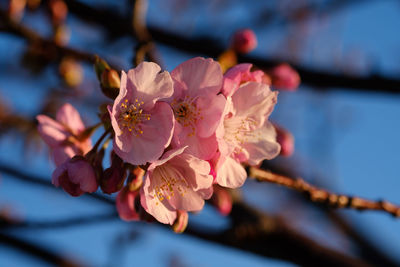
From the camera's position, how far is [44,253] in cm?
298

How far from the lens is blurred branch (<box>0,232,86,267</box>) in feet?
9.47

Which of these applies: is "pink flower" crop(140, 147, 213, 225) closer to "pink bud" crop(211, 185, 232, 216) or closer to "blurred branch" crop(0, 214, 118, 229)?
"pink bud" crop(211, 185, 232, 216)

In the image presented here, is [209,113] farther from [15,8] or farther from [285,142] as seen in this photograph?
[15,8]

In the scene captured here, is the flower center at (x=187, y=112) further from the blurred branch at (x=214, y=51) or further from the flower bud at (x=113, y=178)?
the blurred branch at (x=214, y=51)

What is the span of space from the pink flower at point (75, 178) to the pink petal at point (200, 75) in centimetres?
41

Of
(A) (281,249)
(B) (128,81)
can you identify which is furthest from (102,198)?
(B) (128,81)

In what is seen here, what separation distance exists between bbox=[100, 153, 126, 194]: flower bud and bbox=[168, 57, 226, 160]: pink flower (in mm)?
217

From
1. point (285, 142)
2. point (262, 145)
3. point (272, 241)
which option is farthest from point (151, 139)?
point (272, 241)

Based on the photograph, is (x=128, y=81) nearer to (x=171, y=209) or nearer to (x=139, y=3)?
(x=171, y=209)

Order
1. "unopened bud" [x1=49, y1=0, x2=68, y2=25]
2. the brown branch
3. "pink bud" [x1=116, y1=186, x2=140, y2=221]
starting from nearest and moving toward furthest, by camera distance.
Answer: "pink bud" [x1=116, y1=186, x2=140, y2=221] < the brown branch < "unopened bud" [x1=49, y1=0, x2=68, y2=25]

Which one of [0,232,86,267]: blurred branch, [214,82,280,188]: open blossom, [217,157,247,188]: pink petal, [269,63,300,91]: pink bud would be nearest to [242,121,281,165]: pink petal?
[214,82,280,188]: open blossom

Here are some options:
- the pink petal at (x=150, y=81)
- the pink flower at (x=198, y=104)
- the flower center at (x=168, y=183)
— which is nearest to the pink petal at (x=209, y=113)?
the pink flower at (x=198, y=104)

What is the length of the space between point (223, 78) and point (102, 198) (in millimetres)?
1455

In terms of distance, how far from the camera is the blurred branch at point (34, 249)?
2887 millimetres
